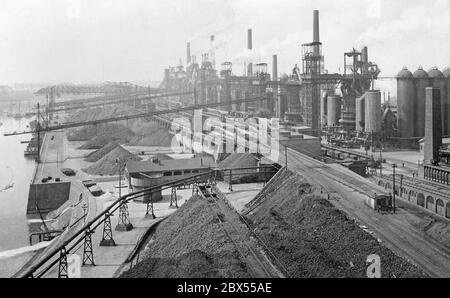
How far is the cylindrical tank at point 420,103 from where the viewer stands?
144ft

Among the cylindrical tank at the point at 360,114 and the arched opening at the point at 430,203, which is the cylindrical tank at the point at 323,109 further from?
the arched opening at the point at 430,203

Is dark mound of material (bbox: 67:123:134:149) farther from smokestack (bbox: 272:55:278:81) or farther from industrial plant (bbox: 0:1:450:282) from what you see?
smokestack (bbox: 272:55:278:81)

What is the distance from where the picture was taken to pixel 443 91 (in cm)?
4494

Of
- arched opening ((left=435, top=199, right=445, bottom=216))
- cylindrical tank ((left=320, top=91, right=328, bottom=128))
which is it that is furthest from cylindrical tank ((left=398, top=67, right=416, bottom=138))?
arched opening ((left=435, top=199, right=445, bottom=216))

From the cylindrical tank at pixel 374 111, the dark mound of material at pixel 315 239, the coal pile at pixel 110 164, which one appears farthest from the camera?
the cylindrical tank at pixel 374 111

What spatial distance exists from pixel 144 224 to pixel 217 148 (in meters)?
18.4

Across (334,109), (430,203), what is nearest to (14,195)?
(430,203)

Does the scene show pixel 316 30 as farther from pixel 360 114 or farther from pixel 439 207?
pixel 439 207

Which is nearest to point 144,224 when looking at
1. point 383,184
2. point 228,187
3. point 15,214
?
point 228,187

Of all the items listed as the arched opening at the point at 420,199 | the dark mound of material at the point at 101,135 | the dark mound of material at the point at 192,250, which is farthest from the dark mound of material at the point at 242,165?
the dark mound of material at the point at 101,135

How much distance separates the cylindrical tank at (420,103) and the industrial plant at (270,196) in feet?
0.34

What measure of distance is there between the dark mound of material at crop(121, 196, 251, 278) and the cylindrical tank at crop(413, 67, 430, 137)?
27.4 meters

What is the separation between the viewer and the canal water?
26569 mm

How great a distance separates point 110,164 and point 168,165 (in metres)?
10.4
